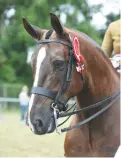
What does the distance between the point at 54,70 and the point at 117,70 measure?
4.46ft

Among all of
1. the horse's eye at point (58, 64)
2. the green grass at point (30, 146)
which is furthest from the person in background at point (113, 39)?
the green grass at point (30, 146)

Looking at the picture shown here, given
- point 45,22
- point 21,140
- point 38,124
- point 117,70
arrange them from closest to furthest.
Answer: point 38,124, point 117,70, point 21,140, point 45,22

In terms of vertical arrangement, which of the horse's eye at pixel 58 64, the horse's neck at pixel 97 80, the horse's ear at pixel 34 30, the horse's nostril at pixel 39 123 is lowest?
the horse's nostril at pixel 39 123

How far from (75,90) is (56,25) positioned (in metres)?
0.65

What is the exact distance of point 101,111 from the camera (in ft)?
14.6

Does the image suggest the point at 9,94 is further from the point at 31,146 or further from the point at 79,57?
the point at 79,57

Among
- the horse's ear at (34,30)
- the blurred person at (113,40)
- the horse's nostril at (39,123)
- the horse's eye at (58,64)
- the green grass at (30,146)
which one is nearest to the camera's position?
the horse's nostril at (39,123)

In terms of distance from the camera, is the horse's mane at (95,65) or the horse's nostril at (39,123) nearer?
the horse's nostril at (39,123)

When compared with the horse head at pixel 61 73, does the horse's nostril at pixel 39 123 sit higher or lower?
lower

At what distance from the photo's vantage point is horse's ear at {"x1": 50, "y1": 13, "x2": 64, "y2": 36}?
4.02 meters

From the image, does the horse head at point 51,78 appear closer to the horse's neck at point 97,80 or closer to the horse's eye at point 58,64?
the horse's eye at point 58,64

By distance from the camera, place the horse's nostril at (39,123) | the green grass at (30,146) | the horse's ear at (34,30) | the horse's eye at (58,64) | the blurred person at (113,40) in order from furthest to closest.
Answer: the green grass at (30,146) → the blurred person at (113,40) → the horse's ear at (34,30) → the horse's eye at (58,64) → the horse's nostril at (39,123)

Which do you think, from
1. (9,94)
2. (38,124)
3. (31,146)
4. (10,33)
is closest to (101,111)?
(38,124)

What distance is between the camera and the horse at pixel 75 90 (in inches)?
156
